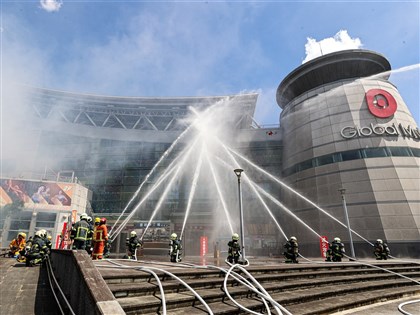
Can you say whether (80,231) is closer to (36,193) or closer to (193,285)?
(193,285)

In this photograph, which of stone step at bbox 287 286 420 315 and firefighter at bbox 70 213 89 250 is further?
firefighter at bbox 70 213 89 250

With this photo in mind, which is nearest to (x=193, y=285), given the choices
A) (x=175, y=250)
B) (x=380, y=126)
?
(x=175, y=250)

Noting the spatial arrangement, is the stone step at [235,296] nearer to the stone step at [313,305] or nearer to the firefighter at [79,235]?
the stone step at [313,305]

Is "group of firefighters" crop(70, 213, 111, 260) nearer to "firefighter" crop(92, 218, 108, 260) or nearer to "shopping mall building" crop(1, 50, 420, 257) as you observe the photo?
"firefighter" crop(92, 218, 108, 260)

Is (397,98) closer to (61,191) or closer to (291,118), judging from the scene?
(291,118)

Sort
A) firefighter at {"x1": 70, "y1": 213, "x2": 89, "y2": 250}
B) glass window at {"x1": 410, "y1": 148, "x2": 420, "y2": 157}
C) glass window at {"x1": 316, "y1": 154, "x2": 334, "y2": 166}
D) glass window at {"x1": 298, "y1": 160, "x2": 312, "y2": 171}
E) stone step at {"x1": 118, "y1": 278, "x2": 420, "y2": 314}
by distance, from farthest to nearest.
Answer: glass window at {"x1": 298, "y1": 160, "x2": 312, "y2": 171}, glass window at {"x1": 316, "y1": 154, "x2": 334, "y2": 166}, glass window at {"x1": 410, "y1": 148, "x2": 420, "y2": 157}, firefighter at {"x1": 70, "y1": 213, "x2": 89, "y2": 250}, stone step at {"x1": 118, "y1": 278, "x2": 420, "y2": 314}

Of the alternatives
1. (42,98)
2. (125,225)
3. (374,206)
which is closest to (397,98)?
(374,206)

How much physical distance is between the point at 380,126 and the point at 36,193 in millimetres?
42695

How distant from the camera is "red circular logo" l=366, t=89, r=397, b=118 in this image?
28.3m

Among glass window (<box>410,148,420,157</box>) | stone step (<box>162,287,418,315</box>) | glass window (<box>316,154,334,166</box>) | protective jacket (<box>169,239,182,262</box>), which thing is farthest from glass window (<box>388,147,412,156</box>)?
protective jacket (<box>169,239,182,262</box>)

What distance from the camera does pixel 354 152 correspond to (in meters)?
27.4

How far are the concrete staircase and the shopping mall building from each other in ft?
44.6

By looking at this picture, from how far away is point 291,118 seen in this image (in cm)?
3491

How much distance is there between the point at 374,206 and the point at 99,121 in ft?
154
